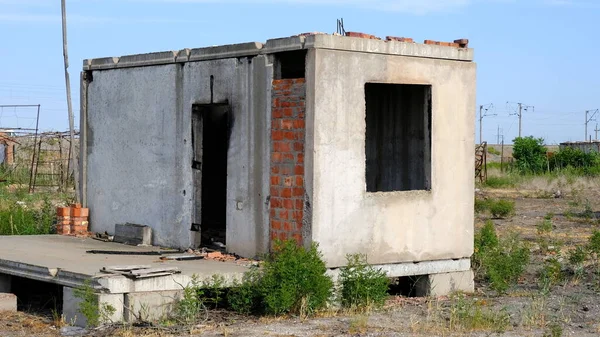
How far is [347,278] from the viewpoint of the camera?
10.0 metres

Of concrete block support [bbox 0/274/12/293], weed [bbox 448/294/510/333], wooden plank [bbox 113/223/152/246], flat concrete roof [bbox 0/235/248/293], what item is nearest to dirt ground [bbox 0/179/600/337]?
weed [bbox 448/294/510/333]

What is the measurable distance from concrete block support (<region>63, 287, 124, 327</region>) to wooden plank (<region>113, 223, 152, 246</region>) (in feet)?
9.84

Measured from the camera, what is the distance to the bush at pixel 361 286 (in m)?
9.92

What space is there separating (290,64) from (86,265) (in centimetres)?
323

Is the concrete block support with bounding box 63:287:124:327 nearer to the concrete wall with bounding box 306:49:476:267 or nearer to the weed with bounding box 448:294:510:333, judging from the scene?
the concrete wall with bounding box 306:49:476:267

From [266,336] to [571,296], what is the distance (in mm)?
4471

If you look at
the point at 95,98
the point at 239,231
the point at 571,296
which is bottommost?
the point at 571,296

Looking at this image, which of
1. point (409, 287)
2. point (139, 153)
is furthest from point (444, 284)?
point (139, 153)

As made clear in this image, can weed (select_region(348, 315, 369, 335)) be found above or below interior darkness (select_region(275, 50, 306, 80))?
below

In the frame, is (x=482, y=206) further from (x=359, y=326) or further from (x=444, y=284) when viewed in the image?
(x=359, y=326)

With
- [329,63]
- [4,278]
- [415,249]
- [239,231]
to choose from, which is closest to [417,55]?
[329,63]

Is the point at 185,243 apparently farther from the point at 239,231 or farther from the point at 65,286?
the point at 65,286

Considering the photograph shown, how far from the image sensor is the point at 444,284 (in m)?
11.3

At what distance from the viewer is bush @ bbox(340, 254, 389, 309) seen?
992cm
